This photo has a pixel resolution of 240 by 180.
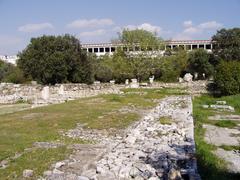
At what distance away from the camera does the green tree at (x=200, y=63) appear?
192 ft

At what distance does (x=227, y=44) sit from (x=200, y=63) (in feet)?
16.1

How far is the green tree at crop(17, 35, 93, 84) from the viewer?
135ft

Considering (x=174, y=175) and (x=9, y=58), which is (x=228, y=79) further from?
(x=9, y=58)

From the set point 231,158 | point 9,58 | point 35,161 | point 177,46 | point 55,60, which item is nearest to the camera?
point 35,161

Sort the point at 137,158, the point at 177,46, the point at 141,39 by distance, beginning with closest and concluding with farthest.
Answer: the point at 137,158
the point at 141,39
the point at 177,46

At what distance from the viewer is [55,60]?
40.7 meters

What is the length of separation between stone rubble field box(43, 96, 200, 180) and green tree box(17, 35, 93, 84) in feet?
98.0

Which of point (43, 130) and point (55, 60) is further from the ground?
point (55, 60)

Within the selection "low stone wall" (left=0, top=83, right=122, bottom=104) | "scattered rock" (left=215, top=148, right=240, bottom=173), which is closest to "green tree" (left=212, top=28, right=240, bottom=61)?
"low stone wall" (left=0, top=83, right=122, bottom=104)

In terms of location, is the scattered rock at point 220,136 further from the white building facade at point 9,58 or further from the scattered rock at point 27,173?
the white building facade at point 9,58

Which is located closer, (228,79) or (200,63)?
(228,79)

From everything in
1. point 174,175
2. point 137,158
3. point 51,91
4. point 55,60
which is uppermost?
point 55,60

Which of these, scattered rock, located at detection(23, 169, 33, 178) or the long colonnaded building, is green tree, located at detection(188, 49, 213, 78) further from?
scattered rock, located at detection(23, 169, 33, 178)

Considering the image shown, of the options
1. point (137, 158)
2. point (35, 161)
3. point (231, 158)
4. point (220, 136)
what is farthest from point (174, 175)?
point (220, 136)
